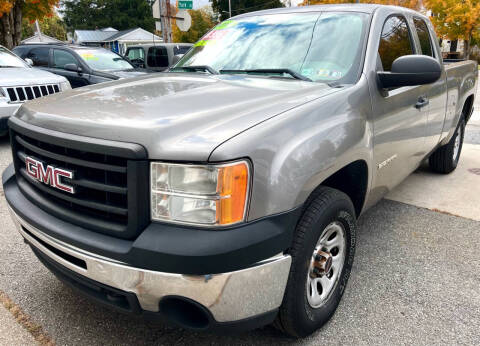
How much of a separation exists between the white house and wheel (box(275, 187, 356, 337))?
46476 millimetres

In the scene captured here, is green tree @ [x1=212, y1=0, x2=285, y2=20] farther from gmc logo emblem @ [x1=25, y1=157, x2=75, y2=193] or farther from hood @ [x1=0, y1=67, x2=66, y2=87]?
gmc logo emblem @ [x1=25, y1=157, x2=75, y2=193]

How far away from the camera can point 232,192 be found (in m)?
1.57

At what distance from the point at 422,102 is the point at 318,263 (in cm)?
183

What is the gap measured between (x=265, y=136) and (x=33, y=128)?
3.84ft

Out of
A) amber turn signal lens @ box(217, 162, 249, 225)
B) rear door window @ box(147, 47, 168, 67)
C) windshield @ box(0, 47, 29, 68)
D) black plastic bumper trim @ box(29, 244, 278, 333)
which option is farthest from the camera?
rear door window @ box(147, 47, 168, 67)

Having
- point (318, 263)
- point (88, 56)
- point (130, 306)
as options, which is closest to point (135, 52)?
point (88, 56)

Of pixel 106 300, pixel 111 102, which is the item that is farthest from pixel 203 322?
pixel 111 102

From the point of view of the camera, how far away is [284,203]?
168 centimetres

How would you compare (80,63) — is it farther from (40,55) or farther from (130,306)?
(130,306)

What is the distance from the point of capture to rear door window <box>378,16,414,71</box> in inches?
112

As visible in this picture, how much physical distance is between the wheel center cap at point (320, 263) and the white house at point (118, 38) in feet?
153

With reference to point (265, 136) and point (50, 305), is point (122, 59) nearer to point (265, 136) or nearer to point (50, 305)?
point (50, 305)

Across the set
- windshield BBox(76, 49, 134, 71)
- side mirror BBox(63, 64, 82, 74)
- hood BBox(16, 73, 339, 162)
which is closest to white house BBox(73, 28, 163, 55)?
windshield BBox(76, 49, 134, 71)

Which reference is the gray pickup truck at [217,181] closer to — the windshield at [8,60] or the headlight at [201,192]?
the headlight at [201,192]
